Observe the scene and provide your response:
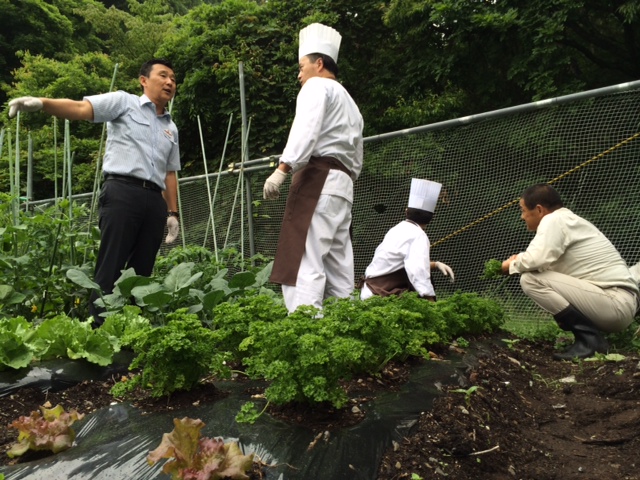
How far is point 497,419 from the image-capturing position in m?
2.26

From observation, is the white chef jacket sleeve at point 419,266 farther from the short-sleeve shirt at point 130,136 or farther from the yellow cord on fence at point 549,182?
the short-sleeve shirt at point 130,136

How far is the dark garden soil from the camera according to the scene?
1821 mm

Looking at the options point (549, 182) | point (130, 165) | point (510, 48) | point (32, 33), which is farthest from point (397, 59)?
point (32, 33)

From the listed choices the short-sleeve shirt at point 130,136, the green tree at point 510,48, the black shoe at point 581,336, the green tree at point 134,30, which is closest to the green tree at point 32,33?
the green tree at point 134,30

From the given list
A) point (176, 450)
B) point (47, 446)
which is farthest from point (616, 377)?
point (47, 446)

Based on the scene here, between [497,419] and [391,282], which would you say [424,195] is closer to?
[391,282]

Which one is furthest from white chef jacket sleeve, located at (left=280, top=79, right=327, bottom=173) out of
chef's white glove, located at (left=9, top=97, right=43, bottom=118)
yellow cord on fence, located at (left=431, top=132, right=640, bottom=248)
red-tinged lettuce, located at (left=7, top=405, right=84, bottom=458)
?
yellow cord on fence, located at (left=431, top=132, right=640, bottom=248)

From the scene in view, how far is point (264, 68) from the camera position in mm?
8961

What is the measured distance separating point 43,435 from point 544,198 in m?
3.27

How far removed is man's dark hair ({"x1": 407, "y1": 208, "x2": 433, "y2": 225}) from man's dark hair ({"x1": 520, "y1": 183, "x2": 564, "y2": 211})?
849 millimetres

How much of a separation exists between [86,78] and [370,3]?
957 cm

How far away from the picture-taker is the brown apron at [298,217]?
3.10 meters

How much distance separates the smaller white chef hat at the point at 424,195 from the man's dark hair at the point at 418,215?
4cm

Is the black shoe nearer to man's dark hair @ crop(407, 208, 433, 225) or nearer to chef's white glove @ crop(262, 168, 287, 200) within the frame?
man's dark hair @ crop(407, 208, 433, 225)
